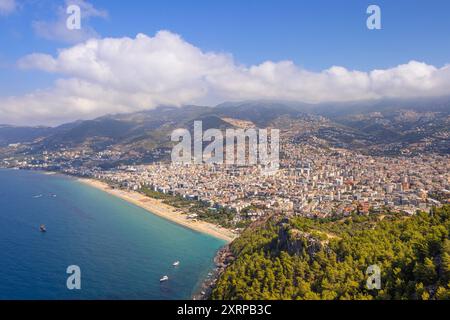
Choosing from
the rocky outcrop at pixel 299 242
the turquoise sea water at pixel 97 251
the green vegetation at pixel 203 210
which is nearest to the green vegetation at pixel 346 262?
the rocky outcrop at pixel 299 242

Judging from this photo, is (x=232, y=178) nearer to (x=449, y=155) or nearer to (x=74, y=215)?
(x=74, y=215)

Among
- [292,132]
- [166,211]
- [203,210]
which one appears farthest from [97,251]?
[292,132]

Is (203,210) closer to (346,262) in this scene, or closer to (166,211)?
(166,211)

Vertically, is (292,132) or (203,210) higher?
(292,132)

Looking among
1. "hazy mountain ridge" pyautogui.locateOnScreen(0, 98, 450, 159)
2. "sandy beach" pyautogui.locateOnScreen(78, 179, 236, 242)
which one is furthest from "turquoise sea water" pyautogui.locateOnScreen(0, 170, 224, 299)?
"hazy mountain ridge" pyautogui.locateOnScreen(0, 98, 450, 159)

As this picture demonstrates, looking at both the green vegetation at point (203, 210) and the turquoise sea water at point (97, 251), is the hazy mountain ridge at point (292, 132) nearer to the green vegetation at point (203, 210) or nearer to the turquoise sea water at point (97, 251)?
the green vegetation at point (203, 210)

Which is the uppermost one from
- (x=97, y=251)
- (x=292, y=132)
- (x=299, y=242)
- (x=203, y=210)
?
(x=292, y=132)
